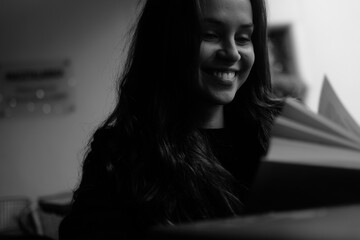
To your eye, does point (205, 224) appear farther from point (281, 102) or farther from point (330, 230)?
point (281, 102)

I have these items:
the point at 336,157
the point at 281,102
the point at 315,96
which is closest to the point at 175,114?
the point at 281,102

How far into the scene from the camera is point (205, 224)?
255mm

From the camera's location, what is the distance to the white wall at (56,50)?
274cm

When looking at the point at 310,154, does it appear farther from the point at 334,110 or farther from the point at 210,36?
the point at 210,36

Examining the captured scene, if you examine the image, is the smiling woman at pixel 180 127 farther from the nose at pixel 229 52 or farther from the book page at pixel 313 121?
the book page at pixel 313 121

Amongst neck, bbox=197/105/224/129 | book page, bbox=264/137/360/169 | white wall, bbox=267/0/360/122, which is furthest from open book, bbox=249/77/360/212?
white wall, bbox=267/0/360/122

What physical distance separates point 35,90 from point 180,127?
2.40 m

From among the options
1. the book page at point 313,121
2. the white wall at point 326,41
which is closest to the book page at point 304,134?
the book page at point 313,121

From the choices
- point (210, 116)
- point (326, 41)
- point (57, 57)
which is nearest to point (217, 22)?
point (210, 116)

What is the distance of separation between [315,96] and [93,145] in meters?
1.90

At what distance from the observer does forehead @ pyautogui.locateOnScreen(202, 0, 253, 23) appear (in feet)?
1.94

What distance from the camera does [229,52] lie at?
59 centimetres

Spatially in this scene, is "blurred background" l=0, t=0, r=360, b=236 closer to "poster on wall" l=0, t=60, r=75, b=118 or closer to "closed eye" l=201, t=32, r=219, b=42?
"poster on wall" l=0, t=60, r=75, b=118

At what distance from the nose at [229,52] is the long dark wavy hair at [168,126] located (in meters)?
0.04
